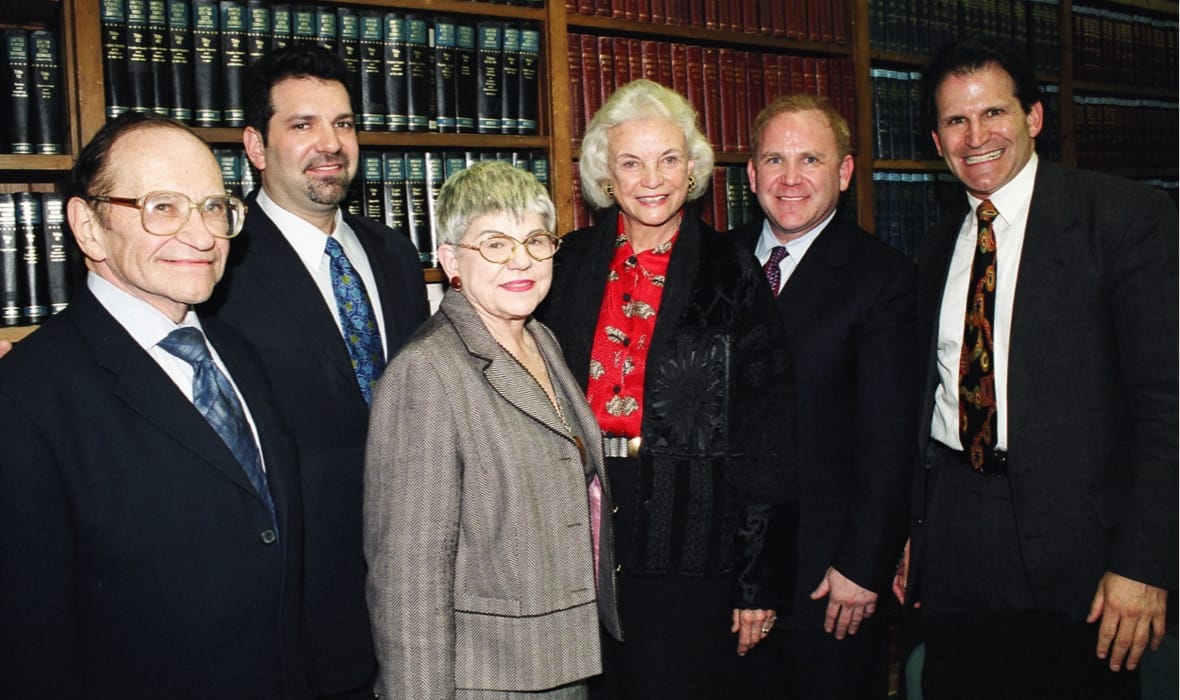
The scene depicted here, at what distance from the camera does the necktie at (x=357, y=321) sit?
6.37 ft

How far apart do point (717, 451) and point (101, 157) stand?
46.9 inches

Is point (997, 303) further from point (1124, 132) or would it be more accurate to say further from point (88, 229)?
point (1124, 132)

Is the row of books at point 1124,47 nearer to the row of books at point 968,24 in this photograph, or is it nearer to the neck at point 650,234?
the row of books at point 968,24

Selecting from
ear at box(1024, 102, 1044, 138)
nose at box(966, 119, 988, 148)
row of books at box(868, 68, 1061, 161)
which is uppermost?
row of books at box(868, 68, 1061, 161)

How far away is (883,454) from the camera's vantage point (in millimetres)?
1871

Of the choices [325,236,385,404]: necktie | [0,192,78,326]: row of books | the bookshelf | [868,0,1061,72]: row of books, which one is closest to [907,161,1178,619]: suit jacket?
the bookshelf

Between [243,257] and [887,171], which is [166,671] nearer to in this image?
[243,257]

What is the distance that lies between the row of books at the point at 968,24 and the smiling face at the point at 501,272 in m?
2.32

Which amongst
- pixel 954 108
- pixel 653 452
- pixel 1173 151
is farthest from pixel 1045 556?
pixel 1173 151

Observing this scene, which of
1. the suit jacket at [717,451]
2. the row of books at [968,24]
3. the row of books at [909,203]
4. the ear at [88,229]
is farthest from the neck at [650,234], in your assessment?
the row of books at [968,24]

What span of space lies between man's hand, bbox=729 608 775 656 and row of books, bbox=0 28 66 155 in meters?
1.95

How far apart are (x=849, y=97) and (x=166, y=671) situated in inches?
116

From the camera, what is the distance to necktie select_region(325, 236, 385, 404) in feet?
6.37

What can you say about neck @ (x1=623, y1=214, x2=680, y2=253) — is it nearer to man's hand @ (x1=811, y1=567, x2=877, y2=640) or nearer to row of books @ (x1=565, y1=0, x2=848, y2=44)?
man's hand @ (x1=811, y1=567, x2=877, y2=640)
